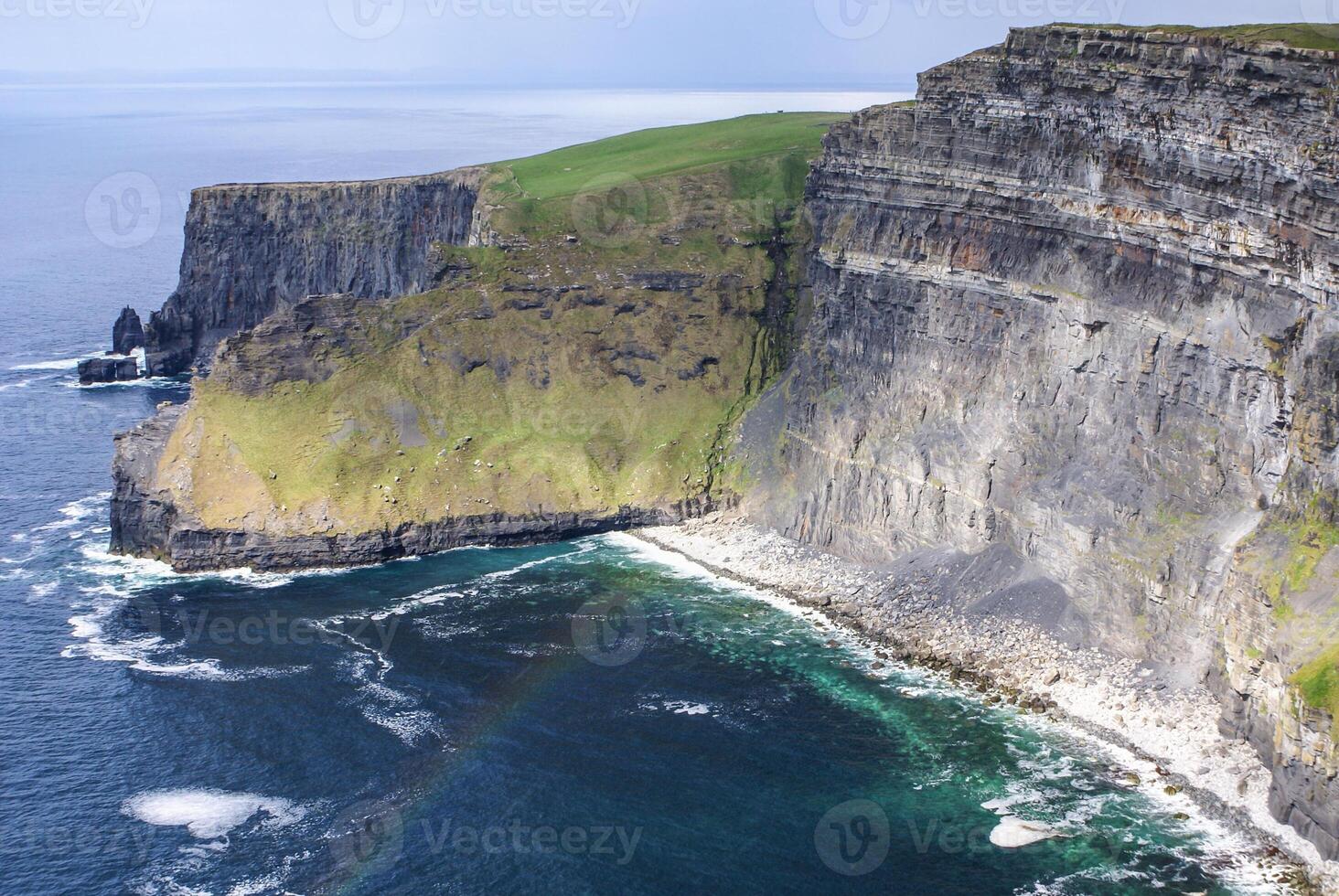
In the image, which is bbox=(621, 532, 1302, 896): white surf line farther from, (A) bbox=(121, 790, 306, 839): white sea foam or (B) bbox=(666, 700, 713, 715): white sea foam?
(A) bbox=(121, 790, 306, 839): white sea foam

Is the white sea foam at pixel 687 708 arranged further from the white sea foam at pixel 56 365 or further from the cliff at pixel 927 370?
the white sea foam at pixel 56 365

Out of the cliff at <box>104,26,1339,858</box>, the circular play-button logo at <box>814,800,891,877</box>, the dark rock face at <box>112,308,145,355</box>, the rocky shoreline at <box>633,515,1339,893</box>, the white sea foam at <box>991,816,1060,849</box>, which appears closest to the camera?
the circular play-button logo at <box>814,800,891,877</box>

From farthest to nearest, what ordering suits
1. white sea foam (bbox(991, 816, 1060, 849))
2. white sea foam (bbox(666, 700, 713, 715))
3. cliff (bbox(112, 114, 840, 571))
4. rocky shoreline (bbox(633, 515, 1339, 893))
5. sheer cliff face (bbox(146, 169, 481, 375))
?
sheer cliff face (bbox(146, 169, 481, 375))
cliff (bbox(112, 114, 840, 571))
white sea foam (bbox(666, 700, 713, 715))
rocky shoreline (bbox(633, 515, 1339, 893))
white sea foam (bbox(991, 816, 1060, 849))

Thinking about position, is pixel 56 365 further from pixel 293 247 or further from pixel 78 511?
pixel 78 511

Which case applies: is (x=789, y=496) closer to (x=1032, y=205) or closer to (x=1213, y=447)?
(x=1032, y=205)

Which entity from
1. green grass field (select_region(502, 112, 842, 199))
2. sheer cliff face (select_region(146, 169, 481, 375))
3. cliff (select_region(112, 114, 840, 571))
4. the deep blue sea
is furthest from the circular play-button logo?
sheer cliff face (select_region(146, 169, 481, 375))

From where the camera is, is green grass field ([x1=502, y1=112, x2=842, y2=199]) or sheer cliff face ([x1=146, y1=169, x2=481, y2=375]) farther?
sheer cliff face ([x1=146, y1=169, x2=481, y2=375])

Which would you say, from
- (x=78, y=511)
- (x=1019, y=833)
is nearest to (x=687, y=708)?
(x=1019, y=833)
